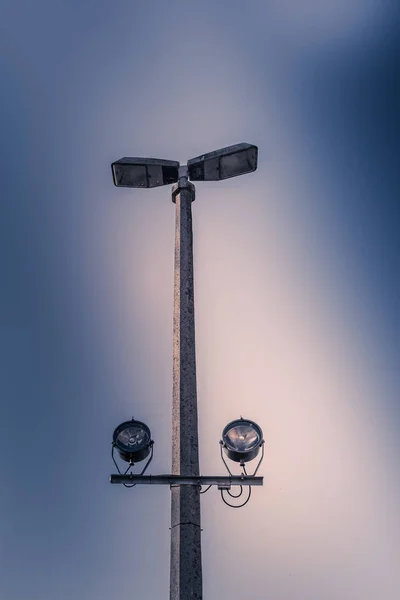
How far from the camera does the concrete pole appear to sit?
156 inches

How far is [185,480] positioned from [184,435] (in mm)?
416

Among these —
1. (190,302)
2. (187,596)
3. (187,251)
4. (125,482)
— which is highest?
(187,251)

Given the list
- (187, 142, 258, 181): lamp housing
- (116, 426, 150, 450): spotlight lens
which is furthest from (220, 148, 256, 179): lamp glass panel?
(116, 426, 150, 450): spotlight lens

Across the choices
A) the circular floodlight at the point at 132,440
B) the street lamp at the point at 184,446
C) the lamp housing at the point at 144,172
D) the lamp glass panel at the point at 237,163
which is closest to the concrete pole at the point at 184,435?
the street lamp at the point at 184,446

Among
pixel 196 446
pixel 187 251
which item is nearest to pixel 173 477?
pixel 196 446

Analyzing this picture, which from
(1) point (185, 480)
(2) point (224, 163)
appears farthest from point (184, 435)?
(2) point (224, 163)

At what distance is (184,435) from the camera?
4672mm

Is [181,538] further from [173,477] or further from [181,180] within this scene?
[181,180]

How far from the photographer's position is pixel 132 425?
4.89m

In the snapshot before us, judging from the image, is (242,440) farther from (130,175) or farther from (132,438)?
(130,175)

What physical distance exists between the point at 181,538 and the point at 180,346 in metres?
1.76

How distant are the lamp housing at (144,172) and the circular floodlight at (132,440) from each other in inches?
138

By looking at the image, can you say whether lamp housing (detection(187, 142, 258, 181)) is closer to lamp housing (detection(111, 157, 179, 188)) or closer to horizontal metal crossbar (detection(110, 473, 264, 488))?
lamp housing (detection(111, 157, 179, 188))

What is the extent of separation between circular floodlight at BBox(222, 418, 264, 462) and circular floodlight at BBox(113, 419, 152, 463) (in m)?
0.66
